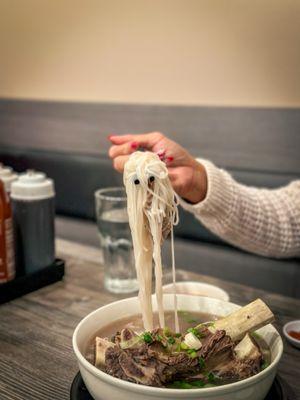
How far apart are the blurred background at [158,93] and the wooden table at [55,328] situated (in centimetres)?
72

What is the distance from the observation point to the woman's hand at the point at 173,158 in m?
1.21

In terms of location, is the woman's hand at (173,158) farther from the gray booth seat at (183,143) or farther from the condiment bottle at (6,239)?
the gray booth seat at (183,143)

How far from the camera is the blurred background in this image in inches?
74.3

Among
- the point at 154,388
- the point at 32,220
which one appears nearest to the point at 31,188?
the point at 32,220

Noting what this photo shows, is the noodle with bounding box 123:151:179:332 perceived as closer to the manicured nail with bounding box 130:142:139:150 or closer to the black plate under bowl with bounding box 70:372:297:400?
the black plate under bowl with bounding box 70:372:297:400

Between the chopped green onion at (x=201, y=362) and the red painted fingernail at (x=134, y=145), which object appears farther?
the red painted fingernail at (x=134, y=145)

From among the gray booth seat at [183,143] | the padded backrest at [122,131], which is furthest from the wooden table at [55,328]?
the padded backrest at [122,131]

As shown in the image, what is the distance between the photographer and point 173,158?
1.24 meters

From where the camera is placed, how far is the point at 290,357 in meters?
0.90

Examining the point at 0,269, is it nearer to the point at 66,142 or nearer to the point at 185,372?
the point at 185,372

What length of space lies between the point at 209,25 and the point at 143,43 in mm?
358

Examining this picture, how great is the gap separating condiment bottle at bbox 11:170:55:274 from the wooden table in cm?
9

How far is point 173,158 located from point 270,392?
643 mm

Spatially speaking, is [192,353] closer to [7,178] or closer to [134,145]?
[134,145]
